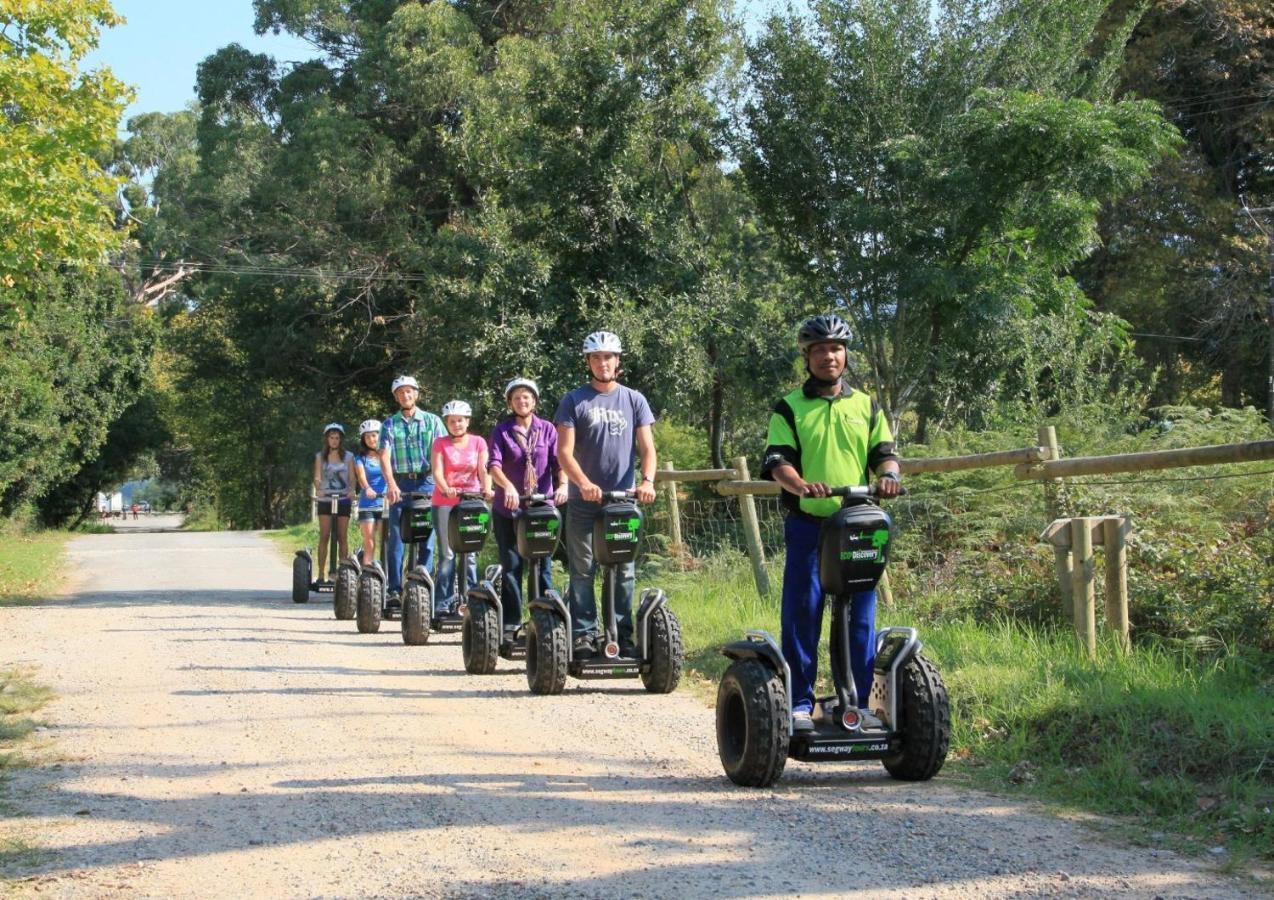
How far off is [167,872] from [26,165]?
493 inches

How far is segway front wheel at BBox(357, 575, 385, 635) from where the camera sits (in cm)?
1360

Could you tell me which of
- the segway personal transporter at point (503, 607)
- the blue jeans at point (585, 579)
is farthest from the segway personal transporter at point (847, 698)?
the segway personal transporter at point (503, 607)

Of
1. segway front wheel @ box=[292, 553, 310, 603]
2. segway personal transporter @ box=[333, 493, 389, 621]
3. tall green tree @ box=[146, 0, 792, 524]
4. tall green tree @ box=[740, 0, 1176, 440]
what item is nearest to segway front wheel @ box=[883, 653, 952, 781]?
segway personal transporter @ box=[333, 493, 389, 621]

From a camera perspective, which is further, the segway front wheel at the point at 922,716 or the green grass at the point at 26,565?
the green grass at the point at 26,565

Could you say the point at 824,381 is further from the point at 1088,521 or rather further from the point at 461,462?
the point at 461,462

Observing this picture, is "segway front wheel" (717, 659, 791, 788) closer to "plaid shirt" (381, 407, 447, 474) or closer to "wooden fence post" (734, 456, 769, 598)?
"wooden fence post" (734, 456, 769, 598)

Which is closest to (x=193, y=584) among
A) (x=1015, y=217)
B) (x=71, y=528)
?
(x=1015, y=217)

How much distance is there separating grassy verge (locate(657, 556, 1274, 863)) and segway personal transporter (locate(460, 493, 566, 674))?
214 centimetres

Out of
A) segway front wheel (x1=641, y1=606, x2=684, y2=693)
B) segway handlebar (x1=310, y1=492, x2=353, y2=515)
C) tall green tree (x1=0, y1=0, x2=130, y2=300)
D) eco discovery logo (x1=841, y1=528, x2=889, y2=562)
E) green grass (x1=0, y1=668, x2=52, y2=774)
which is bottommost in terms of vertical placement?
green grass (x1=0, y1=668, x2=52, y2=774)

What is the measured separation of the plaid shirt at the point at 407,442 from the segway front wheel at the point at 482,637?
11.9 feet

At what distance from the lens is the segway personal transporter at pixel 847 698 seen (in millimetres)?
6293

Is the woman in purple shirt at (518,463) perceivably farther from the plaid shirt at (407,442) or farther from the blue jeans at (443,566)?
the plaid shirt at (407,442)

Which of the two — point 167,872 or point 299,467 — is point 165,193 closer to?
point 299,467

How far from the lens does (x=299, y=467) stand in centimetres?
4819
